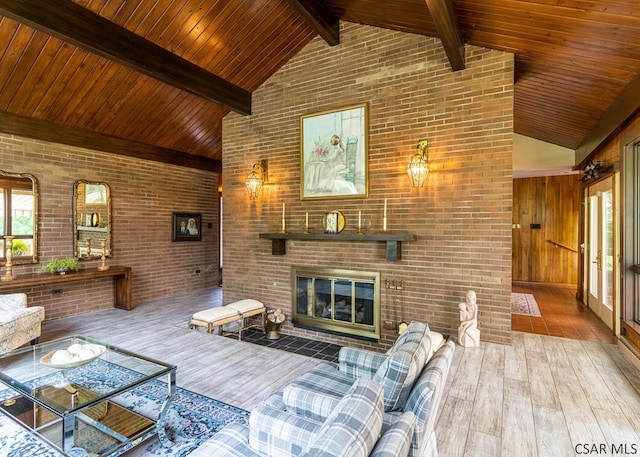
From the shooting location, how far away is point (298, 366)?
3.46 meters

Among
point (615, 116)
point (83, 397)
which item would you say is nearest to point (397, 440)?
point (83, 397)

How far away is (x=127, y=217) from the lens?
6.18 metres

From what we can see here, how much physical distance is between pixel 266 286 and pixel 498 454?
3.81m

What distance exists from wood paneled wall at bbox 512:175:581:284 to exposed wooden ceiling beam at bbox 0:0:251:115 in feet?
24.9

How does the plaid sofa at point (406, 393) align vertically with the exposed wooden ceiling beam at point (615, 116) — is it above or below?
below

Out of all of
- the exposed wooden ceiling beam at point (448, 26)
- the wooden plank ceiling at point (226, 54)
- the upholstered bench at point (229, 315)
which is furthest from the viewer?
the upholstered bench at point (229, 315)

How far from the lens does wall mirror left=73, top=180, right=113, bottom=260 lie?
5484 mm

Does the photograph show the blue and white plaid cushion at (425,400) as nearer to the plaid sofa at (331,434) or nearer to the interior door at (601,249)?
the plaid sofa at (331,434)

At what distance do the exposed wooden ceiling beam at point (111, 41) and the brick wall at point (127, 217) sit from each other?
2567 mm

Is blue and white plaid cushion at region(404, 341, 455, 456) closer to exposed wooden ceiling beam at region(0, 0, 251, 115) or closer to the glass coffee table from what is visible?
the glass coffee table

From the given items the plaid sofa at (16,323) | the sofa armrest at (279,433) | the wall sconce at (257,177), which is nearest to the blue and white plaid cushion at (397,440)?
the sofa armrest at (279,433)

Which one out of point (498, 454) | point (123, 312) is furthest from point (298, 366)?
point (123, 312)

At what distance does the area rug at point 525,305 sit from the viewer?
5420mm

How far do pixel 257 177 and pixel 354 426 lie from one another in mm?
4455
